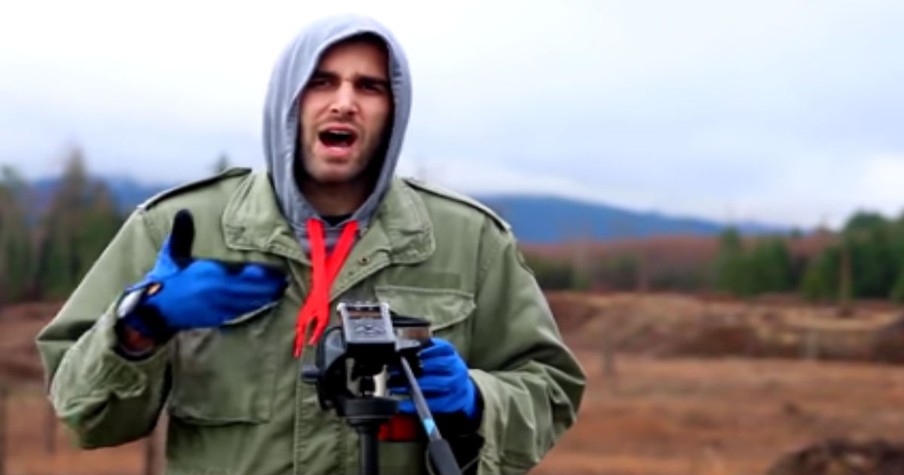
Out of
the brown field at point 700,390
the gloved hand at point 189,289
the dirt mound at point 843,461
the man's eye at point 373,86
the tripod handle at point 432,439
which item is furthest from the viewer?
the brown field at point 700,390

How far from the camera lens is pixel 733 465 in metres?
18.7

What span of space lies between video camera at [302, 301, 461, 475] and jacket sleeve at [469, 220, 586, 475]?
38 cm

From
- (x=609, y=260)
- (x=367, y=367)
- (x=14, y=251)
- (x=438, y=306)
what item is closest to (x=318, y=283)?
(x=438, y=306)

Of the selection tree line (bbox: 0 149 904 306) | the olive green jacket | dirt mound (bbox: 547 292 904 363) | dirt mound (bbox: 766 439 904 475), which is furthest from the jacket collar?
dirt mound (bbox: 547 292 904 363)

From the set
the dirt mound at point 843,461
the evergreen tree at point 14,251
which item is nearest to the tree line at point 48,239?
the evergreen tree at point 14,251

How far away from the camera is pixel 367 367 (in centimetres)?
212

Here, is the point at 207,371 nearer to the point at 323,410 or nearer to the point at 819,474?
the point at 323,410

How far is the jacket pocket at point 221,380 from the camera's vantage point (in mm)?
2400

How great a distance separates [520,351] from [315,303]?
1.22 feet

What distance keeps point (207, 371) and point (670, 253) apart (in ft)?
224

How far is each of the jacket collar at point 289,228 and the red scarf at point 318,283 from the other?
0.07ft

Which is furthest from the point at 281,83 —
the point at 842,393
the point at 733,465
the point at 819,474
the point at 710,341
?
the point at 710,341

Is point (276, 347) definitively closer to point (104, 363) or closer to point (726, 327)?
point (104, 363)

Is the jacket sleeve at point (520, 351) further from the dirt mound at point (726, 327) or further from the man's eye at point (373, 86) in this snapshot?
the dirt mound at point (726, 327)
